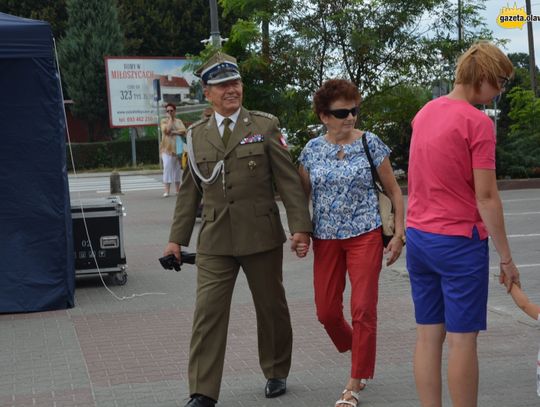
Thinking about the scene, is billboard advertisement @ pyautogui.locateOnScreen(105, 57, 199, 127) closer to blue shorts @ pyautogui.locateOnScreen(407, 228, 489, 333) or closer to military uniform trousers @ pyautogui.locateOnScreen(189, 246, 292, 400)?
military uniform trousers @ pyautogui.locateOnScreen(189, 246, 292, 400)

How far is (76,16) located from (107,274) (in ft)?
131

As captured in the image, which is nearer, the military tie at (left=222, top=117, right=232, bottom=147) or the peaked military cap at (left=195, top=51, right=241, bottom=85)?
the peaked military cap at (left=195, top=51, right=241, bottom=85)

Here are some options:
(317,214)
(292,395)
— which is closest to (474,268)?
(317,214)

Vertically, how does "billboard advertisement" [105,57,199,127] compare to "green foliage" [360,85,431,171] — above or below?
above

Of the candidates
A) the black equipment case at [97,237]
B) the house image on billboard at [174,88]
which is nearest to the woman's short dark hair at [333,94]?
A: the black equipment case at [97,237]

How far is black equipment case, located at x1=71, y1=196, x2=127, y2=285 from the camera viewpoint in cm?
1059

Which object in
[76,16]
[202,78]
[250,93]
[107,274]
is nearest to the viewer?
[202,78]

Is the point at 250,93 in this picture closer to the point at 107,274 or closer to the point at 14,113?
the point at 107,274

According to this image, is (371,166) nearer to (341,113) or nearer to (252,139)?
(341,113)

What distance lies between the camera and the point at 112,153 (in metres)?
44.8

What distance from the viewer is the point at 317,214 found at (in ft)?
20.0

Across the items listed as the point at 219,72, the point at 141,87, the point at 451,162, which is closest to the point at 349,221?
the point at 219,72

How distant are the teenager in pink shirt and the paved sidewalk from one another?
46.5 inches

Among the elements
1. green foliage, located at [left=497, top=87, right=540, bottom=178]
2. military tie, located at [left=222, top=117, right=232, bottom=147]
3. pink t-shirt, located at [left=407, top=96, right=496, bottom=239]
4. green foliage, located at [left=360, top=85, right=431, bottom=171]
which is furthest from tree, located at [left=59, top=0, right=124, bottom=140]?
pink t-shirt, located at [left=407, top=96, right=496, bottom=239]
